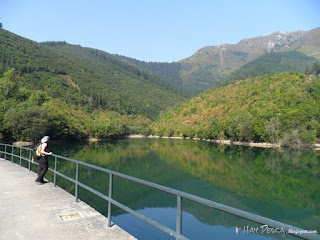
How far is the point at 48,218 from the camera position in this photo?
20.0ft

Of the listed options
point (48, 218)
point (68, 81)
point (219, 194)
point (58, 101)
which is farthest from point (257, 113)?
point (68, 81)

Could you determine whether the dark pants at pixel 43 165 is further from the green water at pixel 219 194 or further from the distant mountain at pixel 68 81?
the distant mountain at pixel 68 81

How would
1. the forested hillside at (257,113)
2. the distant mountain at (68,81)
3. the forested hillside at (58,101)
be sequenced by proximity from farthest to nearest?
the distant mountain at (68,81) → the forested hillside at (257,113) → the forested hillside at (58,101)

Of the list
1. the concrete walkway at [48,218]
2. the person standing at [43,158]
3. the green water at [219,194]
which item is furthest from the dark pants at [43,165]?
the green water at [219,194]

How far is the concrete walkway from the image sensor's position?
514 cm

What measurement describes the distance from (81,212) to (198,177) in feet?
85.6

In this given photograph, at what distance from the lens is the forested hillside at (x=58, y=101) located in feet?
200

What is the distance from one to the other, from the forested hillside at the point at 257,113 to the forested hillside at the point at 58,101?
25.2 meters

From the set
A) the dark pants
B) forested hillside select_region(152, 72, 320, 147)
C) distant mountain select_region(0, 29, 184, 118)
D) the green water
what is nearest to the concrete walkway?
the dark pants

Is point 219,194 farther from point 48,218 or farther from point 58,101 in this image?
point 58,101

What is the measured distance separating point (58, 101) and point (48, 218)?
348ft

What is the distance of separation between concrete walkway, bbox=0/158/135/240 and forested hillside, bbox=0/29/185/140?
179 ft

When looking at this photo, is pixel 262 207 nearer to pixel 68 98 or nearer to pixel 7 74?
pixel 7 74

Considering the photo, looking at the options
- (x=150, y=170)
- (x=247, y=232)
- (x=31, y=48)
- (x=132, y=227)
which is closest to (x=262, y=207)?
(x=247, y=232)
